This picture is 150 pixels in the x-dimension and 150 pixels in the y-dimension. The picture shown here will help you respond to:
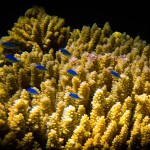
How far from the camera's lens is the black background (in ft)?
22.5

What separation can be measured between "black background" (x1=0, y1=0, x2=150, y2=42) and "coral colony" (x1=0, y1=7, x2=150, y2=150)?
224cm

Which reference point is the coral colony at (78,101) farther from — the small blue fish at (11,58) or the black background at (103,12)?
the black background at (103,12)

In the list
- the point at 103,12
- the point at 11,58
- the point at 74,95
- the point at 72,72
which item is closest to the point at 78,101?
the point at 74,95

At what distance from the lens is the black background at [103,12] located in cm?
A: 684

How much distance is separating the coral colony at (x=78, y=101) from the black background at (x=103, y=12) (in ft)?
7.35

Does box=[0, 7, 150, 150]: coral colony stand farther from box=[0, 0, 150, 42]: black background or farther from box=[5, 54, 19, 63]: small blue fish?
box=[0, 0, 150, 42]: black background

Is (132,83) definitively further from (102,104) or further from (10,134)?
(10,134)

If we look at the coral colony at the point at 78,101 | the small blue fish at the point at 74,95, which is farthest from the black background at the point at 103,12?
the small blue fish at the point at 74,95

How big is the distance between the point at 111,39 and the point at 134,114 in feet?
7.30

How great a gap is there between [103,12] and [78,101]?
4.63 meters

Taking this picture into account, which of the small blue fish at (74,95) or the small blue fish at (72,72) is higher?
the small blue fish at (72,72)

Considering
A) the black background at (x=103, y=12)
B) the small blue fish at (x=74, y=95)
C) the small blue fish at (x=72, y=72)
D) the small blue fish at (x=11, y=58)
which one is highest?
the black background at (x=103, y=12)

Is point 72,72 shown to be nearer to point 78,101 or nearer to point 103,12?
point 78,101

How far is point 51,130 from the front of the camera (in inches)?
97.9
